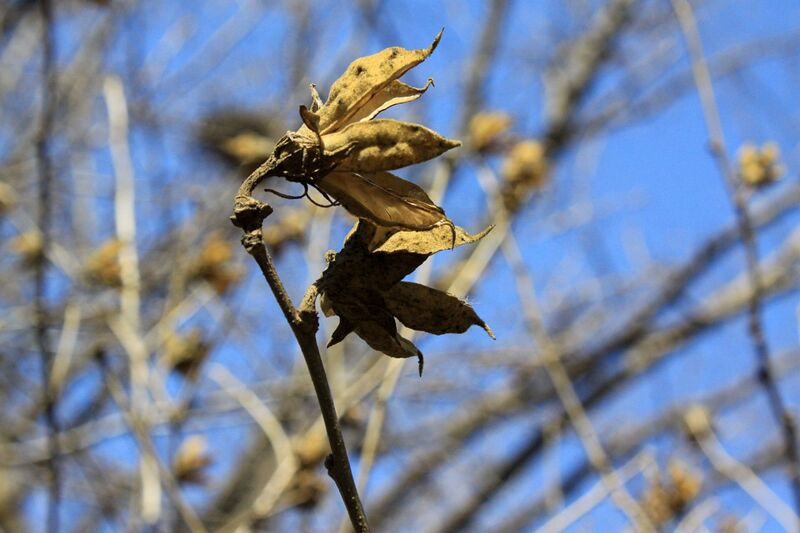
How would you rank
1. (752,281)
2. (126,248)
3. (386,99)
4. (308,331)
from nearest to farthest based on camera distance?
1. (308,331)
2. (386,99)
3. (752,281)
4. (126,248)

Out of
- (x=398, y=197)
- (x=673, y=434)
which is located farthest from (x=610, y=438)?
(x=398, y=197)

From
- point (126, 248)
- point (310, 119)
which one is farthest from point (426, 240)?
point (126, 248)

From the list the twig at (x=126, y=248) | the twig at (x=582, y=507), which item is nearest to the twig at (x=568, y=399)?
the twig at (x=582, y=507)

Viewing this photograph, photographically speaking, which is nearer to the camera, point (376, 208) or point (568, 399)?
point (376, 208)

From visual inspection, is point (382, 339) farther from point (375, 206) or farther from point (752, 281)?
point (752, 281)

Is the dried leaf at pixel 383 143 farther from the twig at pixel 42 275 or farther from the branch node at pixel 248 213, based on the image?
the twig at pixel 42 275

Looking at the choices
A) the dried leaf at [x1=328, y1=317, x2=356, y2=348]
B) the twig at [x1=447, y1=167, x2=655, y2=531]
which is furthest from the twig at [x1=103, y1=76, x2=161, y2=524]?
the dried leaf at [x1=328, y1=317, x2=356, y2=348]

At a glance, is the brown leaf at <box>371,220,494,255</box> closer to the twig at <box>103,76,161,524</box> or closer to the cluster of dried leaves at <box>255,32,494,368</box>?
the cluster of dried leaves at <box>255,32,494,368</box>

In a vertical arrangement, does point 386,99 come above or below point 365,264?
above

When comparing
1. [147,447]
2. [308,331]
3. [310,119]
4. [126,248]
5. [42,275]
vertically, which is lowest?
[308,331]
